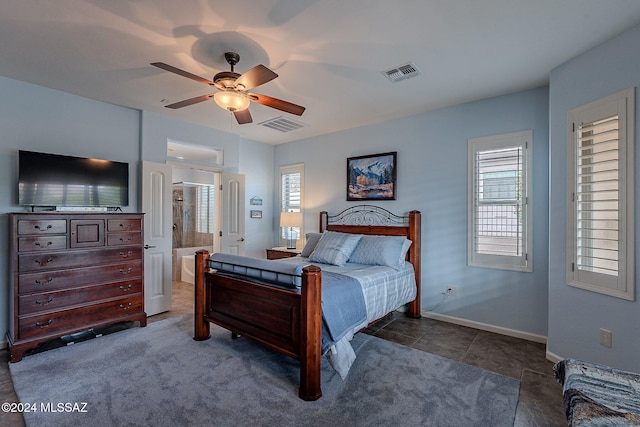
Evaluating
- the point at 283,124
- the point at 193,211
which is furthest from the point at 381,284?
the point at 193,211

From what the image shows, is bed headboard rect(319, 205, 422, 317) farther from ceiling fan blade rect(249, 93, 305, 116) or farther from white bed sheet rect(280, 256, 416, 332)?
ceiling fan blade rect(249, 93, 305, 116)

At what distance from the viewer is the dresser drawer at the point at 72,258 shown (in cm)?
280

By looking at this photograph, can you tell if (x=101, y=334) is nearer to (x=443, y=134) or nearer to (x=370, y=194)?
(x=370, y=194)

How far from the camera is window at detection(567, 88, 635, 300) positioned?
2.19 m

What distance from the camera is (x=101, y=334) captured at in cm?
331

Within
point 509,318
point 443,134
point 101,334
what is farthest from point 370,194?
point 101,334

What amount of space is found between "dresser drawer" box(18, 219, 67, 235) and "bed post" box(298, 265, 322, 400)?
2571mm

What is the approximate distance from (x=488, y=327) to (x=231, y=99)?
12.0 ft

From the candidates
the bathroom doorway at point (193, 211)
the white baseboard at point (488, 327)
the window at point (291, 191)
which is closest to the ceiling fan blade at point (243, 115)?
the window at point (291, 191)

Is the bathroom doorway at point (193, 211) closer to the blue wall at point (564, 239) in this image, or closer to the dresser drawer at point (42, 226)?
the dresser drawer at point (42, 226)

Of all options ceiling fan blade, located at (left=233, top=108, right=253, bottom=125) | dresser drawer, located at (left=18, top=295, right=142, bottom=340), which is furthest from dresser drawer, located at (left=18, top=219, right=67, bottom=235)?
ceiling fan blade, located at (left=233, top=108, right=253, bottom=125)

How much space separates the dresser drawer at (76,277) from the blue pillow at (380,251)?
2607mm

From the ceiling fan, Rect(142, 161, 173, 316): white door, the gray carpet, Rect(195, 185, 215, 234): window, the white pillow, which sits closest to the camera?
the gray carpet

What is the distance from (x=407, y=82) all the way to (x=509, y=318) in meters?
2.82
